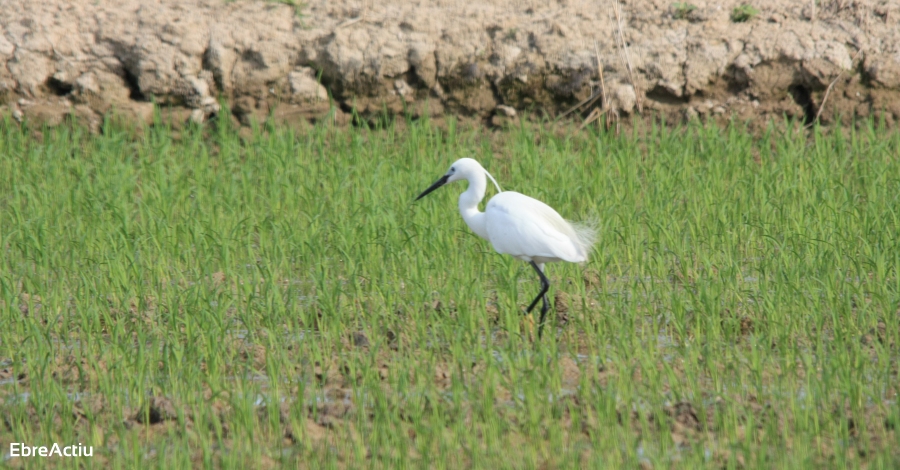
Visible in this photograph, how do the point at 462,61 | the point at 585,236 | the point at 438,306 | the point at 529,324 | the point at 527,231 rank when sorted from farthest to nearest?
the point at 462,61 < the point at 585,236 < the point at 438,306 < the point at 527,231 < the point at 529,324

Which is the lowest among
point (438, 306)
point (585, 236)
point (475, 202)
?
point (438, 306)

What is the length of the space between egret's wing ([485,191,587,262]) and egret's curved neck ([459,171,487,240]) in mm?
143

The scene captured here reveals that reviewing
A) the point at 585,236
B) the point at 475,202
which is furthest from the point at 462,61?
the point at 585,236

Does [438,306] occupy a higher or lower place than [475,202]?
lower

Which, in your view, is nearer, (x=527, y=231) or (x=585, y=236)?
(x=527, y=231)

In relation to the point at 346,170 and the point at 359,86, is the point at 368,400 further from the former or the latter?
the point at 359,86

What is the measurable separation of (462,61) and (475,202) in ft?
11.3

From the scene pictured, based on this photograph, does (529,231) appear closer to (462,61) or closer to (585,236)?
(585,236)

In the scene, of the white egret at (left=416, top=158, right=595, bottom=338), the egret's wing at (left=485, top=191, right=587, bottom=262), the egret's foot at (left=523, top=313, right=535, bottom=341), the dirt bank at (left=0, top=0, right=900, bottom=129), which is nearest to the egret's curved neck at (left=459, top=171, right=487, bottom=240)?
the white egret at (left=416, top=158, right=595, bottom=338)

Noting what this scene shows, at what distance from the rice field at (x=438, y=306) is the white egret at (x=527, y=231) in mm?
226

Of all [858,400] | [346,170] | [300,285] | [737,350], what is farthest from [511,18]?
[858,400]

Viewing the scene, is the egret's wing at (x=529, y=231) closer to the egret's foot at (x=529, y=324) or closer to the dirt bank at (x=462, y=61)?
the egret's foot at (x=529, y=324)

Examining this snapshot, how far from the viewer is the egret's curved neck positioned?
5.47 metres

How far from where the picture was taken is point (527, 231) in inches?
198
